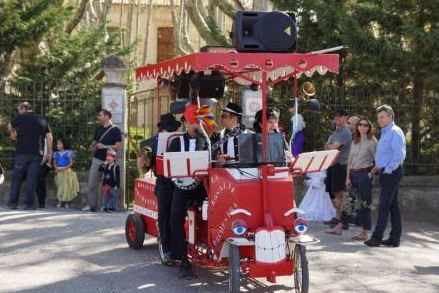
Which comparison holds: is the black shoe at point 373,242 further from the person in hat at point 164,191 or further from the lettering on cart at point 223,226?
the lettering on cart at point 223,226

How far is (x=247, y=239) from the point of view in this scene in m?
7.33

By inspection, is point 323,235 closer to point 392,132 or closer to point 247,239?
point 392,132

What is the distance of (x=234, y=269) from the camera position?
720 centimetres

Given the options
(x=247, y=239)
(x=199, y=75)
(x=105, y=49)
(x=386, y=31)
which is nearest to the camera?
(x=247, y=239)

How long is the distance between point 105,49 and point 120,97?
281 cm

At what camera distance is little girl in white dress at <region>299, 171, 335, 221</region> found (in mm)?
12391

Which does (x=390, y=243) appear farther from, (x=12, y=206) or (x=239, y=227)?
(x=12, y=206)

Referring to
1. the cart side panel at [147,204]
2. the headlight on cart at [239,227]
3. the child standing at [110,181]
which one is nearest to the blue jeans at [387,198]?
the cart side panel at [147,204]

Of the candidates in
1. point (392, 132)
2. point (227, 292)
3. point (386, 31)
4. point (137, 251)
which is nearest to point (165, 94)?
point (137, 251)

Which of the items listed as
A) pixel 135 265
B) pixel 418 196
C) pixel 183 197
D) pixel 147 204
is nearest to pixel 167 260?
pixel 135 265

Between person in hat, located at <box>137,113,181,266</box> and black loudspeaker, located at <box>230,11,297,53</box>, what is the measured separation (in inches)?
55.7

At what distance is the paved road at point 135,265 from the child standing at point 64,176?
8.30ft

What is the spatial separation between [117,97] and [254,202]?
7.65 meters

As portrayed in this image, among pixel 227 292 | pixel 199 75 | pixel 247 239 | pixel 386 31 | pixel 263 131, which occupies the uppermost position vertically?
pixel 386 31
